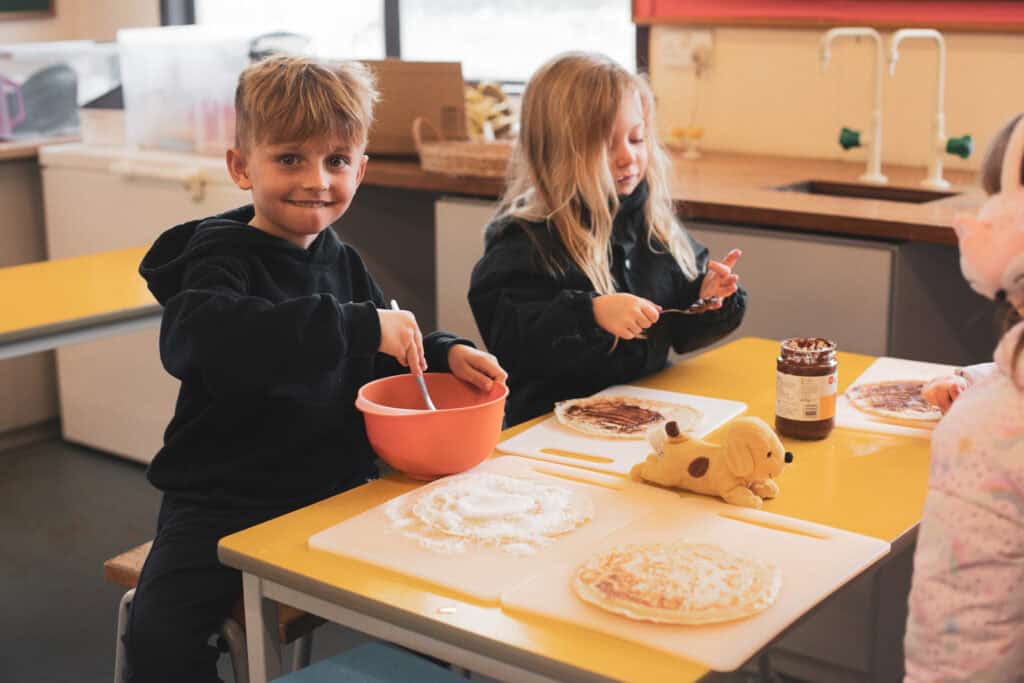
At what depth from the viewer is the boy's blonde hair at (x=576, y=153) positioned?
2.01 meters

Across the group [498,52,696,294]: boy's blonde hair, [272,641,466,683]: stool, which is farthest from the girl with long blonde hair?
[272,641,466,683]: stool

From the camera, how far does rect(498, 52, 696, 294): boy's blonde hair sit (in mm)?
2006

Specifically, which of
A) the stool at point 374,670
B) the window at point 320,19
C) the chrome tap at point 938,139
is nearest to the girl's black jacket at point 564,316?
the stool at point 374,670

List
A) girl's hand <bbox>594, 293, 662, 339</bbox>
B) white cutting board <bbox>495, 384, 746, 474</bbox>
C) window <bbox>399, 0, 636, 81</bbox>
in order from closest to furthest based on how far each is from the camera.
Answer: white cutting board <bbox>495, 384, 746, 474</bbox>, girl's hand <bbox>594, 293, 662, 339</bbox>, window <bbox>399, 0, 636, 81</bbox>

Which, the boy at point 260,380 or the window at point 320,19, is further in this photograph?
the window at point 320,19

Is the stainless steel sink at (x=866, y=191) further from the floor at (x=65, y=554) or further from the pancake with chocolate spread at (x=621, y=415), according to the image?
the floor at (x=65, y=554)

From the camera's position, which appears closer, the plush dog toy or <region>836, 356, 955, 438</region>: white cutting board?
the plush dog toy

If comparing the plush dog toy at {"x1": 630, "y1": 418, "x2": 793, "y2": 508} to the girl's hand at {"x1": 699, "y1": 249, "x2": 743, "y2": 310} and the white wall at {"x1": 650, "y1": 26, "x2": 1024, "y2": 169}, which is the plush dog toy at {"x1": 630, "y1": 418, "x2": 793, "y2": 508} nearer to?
the girl's hand at {"x1": 699, "y1": 249, "x2": 743, "y2": 310}

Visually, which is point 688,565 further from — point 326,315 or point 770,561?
point 326,315

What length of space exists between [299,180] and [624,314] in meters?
0.47

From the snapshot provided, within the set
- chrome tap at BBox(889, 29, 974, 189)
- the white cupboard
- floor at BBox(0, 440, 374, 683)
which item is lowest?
floor at BBox(0, 440, 374, 683)

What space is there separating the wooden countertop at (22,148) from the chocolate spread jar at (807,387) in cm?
266

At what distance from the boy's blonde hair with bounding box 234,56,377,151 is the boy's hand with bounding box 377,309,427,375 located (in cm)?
28

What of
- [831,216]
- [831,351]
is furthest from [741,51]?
[831,351]
